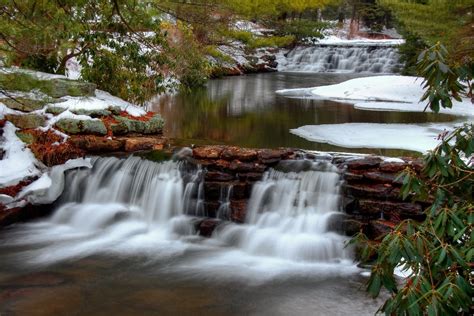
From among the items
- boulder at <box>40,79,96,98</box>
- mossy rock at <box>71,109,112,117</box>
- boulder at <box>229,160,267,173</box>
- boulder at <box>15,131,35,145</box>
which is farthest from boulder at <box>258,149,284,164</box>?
boulder at <box>40,79,96,98</box>

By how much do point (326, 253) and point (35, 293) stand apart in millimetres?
3288

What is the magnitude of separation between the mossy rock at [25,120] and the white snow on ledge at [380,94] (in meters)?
8.53

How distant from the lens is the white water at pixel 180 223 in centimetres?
630

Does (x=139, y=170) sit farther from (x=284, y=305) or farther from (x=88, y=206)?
(x=284, y=305)

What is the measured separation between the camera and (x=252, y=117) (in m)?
12.2

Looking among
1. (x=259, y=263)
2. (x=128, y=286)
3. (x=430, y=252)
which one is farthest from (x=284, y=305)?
(x=430, y=252)

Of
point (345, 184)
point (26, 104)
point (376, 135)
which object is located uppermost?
point (26, 104)

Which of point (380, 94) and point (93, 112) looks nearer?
point (93, 112)

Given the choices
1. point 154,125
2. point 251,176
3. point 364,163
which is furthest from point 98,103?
point 364,163

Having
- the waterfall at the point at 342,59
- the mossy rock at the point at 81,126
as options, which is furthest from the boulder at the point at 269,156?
the waterfall at the point at 342,59

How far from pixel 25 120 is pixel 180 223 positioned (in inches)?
124

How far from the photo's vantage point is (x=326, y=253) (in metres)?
6.32

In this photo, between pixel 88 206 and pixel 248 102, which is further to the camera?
pixel 248 102

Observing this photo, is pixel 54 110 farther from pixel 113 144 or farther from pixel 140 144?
pixel 140 144
